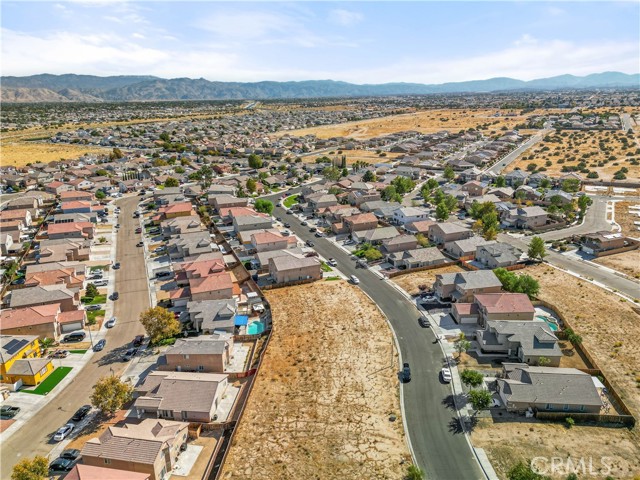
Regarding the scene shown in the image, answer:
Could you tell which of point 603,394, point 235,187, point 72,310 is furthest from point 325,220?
point 603,394

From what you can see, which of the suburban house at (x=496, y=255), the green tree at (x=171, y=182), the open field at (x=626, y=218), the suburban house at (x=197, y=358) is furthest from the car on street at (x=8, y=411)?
the open field at (x=626, y=218)

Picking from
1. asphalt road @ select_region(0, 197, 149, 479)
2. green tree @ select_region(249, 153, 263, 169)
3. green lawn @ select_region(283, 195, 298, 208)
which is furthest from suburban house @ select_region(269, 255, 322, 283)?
green tree @ select_region(249, 153, 263, 169)

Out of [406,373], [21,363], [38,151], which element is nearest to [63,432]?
[21,363]

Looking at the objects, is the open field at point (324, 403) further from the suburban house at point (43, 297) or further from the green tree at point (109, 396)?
the suburban house at point (43, 297)

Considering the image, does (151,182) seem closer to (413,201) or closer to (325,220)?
(325,220)

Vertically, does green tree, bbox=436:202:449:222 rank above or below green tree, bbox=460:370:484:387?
above

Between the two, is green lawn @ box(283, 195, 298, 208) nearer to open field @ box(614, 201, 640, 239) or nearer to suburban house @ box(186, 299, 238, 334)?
suburban house @ box(186, 299, 238, 334)

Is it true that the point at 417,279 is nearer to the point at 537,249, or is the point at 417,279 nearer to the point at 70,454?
the point at 537,249
